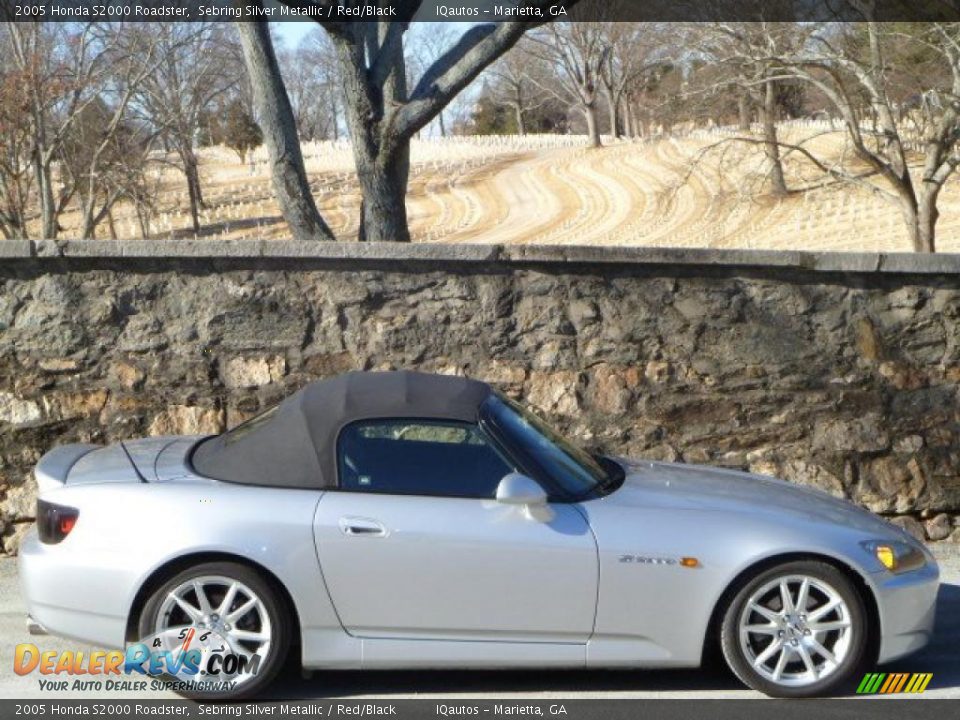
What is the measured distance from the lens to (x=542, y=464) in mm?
4980

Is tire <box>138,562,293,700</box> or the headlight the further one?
the headlight

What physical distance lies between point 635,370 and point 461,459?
287 cm

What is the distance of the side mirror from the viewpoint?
4.66 meters

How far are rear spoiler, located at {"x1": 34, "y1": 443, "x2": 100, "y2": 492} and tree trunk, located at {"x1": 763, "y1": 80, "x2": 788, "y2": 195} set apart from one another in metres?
15.8

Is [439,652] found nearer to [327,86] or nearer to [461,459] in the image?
[461,459]

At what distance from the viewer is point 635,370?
7.57 metres

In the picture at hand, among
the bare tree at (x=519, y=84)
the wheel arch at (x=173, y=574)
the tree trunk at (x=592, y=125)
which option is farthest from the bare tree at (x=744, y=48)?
the bare tree at (x=519, y=84)

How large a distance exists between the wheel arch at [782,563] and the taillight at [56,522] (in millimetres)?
2531

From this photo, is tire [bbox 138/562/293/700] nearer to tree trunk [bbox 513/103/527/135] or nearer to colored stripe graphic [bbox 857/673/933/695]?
colored stripe graphic [bbox 857/673/933/695]

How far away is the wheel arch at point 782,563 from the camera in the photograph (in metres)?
4.78

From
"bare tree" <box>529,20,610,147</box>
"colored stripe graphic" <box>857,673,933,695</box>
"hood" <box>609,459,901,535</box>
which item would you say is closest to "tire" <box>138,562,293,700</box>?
"hood" <box>609,459,901,535</box>

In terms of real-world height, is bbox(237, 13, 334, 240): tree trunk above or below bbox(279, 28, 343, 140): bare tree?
below

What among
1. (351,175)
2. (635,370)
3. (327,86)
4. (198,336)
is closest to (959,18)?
(635,370)

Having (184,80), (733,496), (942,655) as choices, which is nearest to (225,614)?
(733,496)
